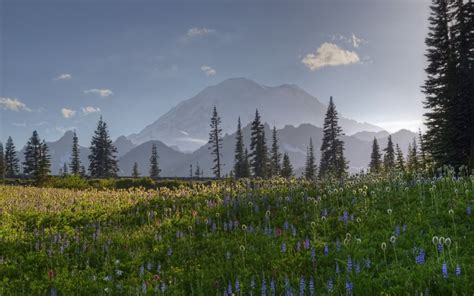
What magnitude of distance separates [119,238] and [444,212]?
8183 millimetres

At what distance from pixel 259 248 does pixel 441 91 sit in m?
35.8

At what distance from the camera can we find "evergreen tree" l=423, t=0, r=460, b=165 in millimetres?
34250

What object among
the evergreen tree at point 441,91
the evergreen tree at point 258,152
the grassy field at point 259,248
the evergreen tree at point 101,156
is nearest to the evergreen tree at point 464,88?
the evergreen tree at point 441,91

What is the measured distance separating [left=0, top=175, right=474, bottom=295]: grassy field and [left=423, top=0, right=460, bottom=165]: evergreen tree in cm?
2302

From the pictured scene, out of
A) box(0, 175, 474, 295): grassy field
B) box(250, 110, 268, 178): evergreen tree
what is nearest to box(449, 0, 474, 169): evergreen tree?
box(0, 175, 474, 295): grassy field

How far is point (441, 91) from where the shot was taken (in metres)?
38.9

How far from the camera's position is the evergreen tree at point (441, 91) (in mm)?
34250

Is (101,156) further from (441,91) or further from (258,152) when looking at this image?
(441,91)

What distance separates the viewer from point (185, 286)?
7914 mm

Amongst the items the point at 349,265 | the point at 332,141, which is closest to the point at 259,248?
the point at 349,265

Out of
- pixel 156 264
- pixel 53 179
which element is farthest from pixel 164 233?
pixel 53 179

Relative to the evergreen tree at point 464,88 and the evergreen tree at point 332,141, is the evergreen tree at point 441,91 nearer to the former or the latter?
the evergreen tree at point 464,88

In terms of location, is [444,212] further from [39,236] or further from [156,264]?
[39,236]

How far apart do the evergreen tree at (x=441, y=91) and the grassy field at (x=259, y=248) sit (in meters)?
23.0
